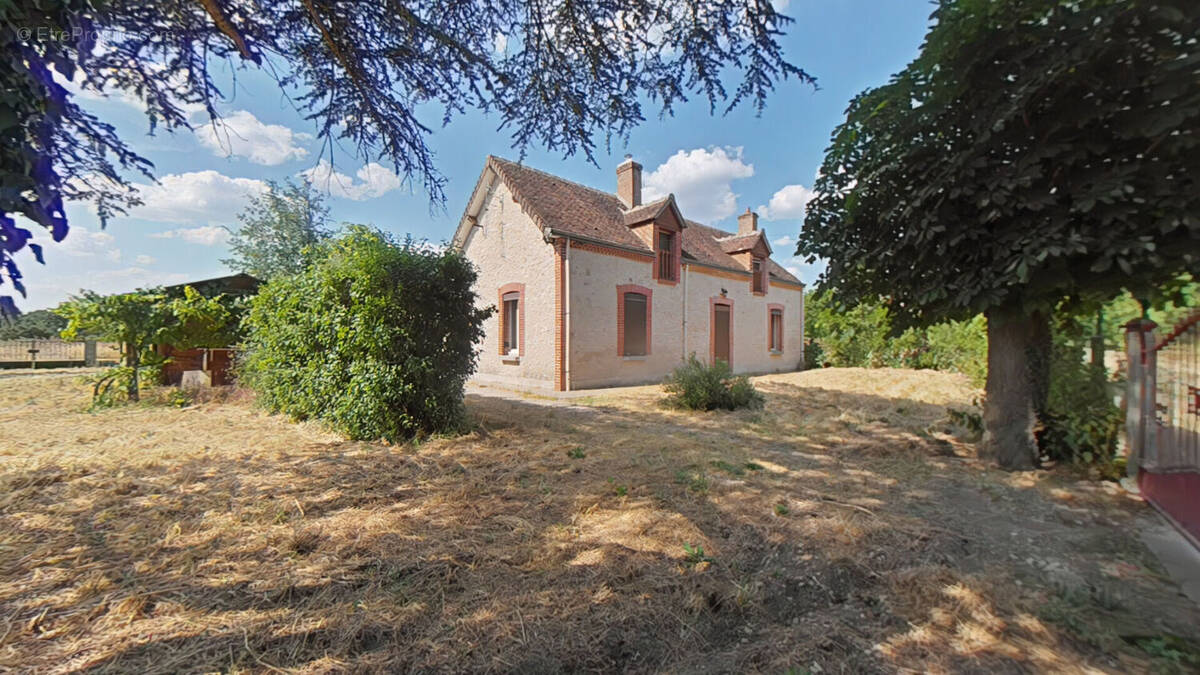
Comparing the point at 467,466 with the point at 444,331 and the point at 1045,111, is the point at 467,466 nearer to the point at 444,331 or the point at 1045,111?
the point at 444,331

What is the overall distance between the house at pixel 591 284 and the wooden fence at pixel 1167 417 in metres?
9.05

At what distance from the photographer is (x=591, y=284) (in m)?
11.5

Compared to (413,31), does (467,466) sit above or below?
below

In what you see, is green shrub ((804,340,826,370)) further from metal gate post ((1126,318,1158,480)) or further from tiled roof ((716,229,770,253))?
metal gate post ((1126,318,1158,480))

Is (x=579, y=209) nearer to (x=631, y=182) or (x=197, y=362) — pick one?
(x=631, y=182)

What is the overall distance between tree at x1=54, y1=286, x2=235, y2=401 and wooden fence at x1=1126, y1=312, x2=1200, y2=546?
11.8 m

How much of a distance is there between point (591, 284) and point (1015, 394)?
28.3 feet

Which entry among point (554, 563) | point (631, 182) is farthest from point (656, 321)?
point (554, 563)

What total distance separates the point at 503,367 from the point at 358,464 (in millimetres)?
8802

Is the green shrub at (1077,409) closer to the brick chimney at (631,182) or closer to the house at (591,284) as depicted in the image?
the house at (591,284)

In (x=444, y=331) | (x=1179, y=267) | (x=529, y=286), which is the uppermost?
(x=529, y=286)

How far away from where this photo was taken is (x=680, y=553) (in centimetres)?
257

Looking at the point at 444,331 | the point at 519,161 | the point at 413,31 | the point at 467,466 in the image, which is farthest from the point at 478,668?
the point at 413,31

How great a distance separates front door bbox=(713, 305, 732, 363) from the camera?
15180 millimetres
